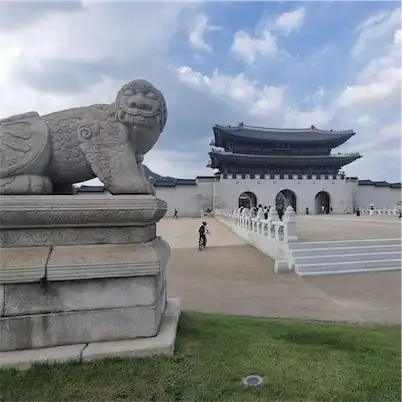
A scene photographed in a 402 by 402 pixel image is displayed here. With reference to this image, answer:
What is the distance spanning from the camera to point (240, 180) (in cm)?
4631

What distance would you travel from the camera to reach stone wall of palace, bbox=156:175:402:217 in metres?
45.9

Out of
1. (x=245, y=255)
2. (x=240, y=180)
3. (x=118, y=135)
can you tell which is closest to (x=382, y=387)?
(x=118, y=135)

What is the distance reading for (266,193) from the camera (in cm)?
4666

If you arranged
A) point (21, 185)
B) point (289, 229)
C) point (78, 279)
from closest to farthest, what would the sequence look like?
point (78, 279) → point (21, 185) → point (289, 229)

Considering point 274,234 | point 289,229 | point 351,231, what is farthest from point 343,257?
point 351,231

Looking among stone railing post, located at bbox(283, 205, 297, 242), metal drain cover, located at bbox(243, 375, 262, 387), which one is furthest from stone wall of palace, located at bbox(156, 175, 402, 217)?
metal drain cover, located at bbox(243, 375, 262, 387)

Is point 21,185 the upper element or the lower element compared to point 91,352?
upper

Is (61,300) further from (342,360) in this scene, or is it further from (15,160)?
(342,360)

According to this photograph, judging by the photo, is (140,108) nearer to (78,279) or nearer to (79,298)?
(78,279)

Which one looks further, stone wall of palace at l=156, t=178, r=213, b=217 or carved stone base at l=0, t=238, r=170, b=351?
stone wall of palace at l=156, t=178, r=213, b=217

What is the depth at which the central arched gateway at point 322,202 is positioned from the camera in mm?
48281

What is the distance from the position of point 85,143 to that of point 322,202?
165 feet

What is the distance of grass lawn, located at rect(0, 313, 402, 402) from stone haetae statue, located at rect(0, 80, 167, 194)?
4.54 feet

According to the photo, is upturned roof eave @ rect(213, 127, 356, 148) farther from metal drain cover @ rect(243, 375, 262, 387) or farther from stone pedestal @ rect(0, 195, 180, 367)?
metal drain cover @ rect(243, 375, 262, 387)
